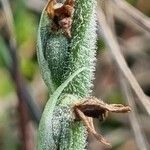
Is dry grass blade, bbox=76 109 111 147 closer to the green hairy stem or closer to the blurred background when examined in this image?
the green hairy stem

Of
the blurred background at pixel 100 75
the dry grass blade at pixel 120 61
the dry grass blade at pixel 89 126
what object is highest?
the dry grass blade at pixel 89 126

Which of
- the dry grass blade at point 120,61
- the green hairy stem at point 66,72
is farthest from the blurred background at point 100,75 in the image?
the green hairy stem at point 66,72

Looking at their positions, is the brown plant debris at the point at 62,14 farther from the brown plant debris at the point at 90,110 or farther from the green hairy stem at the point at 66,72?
the brown plant debris at the point at 90,110

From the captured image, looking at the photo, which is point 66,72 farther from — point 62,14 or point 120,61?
point 120,61

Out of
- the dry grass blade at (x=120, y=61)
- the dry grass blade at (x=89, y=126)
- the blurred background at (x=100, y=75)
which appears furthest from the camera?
the blurred background at (x=100, y=75)

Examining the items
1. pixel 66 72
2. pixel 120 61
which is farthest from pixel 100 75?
pixel 66 72

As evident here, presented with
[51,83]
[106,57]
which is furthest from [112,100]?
[51,83]

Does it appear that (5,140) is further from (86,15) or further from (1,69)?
(86,15)
